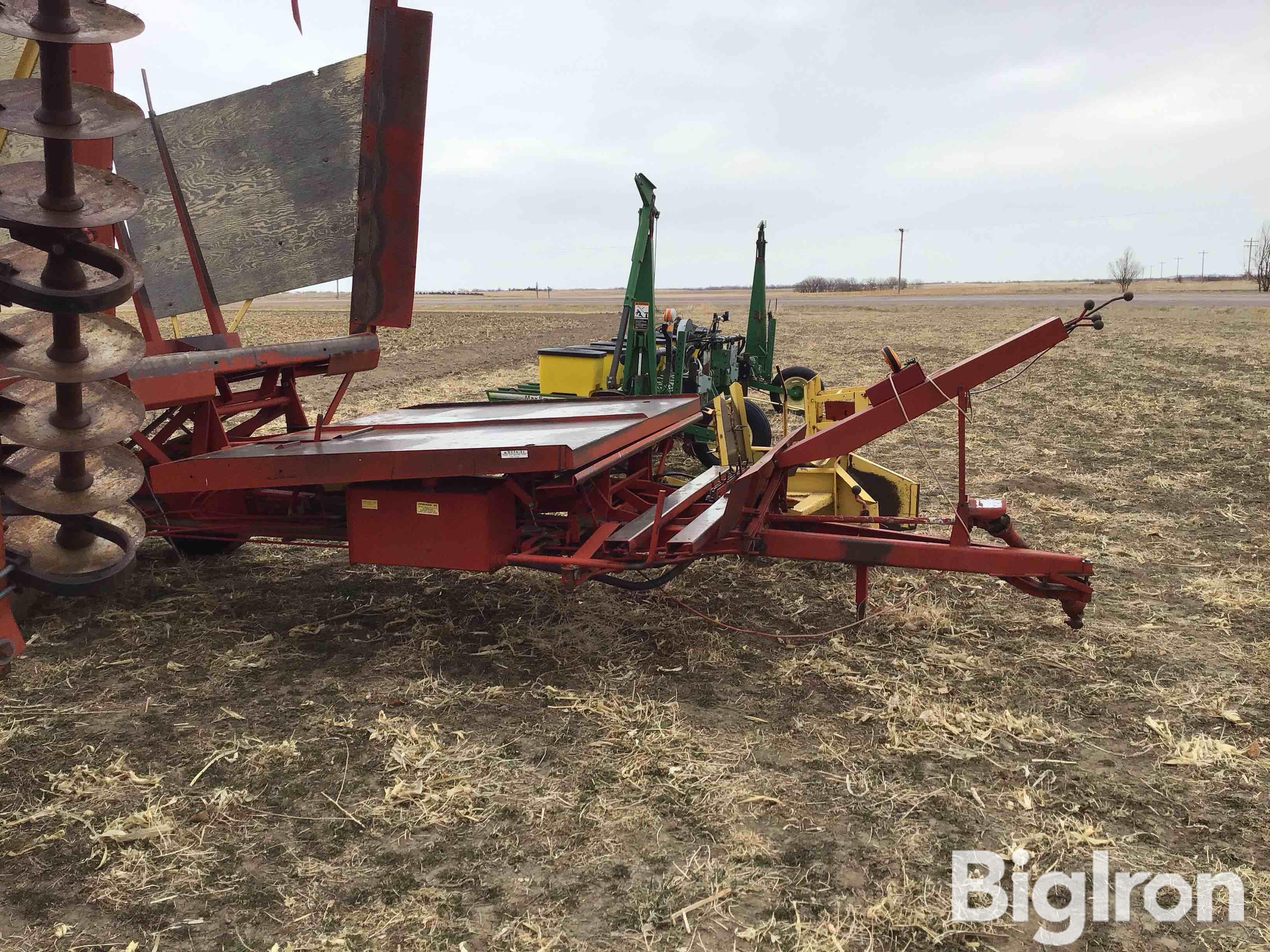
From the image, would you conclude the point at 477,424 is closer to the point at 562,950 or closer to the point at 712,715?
the point at 712,715

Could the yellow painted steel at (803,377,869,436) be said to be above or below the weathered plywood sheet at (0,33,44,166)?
below

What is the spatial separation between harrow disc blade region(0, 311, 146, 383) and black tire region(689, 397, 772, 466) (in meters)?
6.32

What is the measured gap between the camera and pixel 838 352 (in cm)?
2062

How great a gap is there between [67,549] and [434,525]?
1.83 metres

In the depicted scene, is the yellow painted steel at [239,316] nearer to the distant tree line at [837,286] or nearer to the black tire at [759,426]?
the black tire at [759,426]

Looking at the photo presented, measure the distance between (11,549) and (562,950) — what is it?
1.65 m

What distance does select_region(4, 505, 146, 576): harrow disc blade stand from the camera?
2.15m

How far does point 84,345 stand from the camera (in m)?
2.05

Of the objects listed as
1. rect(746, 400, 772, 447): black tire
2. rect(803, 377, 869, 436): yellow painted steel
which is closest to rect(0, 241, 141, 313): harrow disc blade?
rect(803, 377, 869, 436): yellow painted steel

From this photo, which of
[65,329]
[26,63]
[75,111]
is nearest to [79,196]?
[75,111]

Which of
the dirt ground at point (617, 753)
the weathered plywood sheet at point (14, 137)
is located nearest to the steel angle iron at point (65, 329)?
the weathered plywood sheet at point (14, 137)

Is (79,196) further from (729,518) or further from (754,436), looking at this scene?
(754,436)

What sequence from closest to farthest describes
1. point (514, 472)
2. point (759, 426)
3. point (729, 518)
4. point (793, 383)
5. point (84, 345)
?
point (84, 345), point (514, 472), point (729, 518), point (793, 383), point (759, 426)

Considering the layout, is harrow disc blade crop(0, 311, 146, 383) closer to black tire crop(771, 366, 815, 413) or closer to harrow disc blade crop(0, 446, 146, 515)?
harrow disc blade crop(0, 446, 146, 515)
